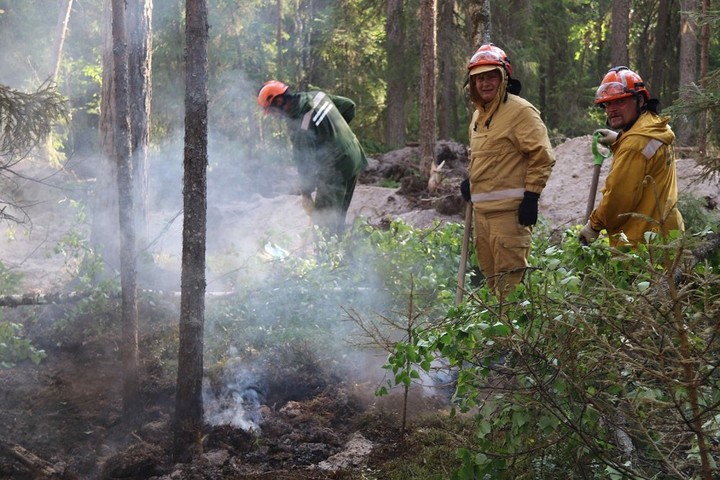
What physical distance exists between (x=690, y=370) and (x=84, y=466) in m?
4.32

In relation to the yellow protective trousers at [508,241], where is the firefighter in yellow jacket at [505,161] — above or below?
above

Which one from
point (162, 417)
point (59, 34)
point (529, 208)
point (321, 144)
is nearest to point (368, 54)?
point (59, 34)

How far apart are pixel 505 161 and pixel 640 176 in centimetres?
99

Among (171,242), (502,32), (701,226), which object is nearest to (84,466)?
(171,242)

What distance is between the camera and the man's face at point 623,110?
17.8 ft

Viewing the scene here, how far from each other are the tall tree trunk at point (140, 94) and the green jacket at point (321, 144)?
1.78 meters

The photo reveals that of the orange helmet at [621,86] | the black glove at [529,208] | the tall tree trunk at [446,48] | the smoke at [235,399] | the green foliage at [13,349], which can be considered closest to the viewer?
the orange helmet at [621,86]

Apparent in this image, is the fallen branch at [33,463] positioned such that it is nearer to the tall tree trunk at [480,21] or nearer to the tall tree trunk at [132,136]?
the tall tree trunk at [132,136]

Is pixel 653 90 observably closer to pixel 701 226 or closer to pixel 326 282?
pixel 701 226

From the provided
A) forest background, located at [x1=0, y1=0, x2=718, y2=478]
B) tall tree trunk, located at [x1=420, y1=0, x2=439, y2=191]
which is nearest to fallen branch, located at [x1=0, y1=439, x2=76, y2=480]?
forest background, located at [x1=0, y1=0, x2=718, y2=478]

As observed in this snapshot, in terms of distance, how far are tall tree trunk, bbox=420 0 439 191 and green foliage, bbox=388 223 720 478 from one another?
11.6 metres

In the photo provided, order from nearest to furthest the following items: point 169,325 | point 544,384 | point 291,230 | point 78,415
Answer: point 544,384
point 78,415
point 169,325
point 291,230

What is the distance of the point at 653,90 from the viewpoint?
2339cm

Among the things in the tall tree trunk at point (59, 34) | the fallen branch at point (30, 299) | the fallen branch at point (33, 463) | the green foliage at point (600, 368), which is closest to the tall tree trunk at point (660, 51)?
the tall tree trunk at point (59, 34)
